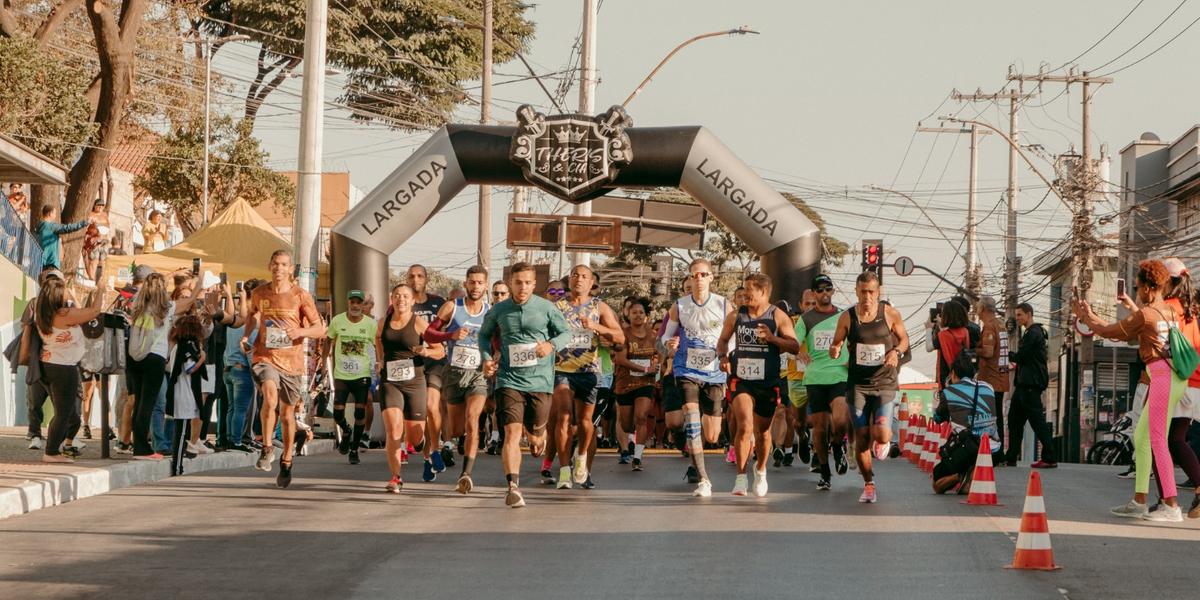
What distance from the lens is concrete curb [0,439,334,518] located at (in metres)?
11.5

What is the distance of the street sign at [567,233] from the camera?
1019 inches

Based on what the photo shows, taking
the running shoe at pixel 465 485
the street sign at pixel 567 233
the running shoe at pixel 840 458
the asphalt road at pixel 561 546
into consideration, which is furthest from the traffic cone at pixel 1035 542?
the street sign at pixel 567 233

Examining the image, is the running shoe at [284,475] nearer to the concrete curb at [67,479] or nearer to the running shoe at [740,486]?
the concrete curb at [67,479]

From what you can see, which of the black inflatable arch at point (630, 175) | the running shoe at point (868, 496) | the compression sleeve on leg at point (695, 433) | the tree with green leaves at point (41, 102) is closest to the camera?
the running shoe at point (868, 496)

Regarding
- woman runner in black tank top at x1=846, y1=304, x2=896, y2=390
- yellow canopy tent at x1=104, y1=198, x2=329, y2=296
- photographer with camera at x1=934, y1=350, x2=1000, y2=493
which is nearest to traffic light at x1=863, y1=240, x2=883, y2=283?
yellow canopy tent at x1=104, y1=198, x2=329, y2=296

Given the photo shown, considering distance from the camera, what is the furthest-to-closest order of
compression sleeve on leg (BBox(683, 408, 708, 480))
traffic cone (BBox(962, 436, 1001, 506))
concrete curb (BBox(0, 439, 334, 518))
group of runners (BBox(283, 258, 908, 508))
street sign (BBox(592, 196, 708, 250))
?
street sign (BBox(592, 196, 708, 250))
compression sleeve on leg (BBox(683, 408, 708, 480))
group of runners (BBox(283, 258, 908, 508))
traffic cone (BBox(962, 436, 1001, 506))
concrete curb (BBox(0, 439, 334, 518))

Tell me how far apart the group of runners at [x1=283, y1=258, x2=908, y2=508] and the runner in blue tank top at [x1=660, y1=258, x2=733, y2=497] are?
12mm

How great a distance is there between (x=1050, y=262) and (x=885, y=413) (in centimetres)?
5090

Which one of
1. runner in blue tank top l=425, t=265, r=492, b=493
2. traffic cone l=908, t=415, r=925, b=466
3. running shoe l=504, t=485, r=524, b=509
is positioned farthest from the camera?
traffic cone l=908, t=415, r=925, b=466

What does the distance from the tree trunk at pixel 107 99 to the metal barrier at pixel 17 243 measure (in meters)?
0.92

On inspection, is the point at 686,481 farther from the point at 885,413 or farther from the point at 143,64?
the point at 143,64

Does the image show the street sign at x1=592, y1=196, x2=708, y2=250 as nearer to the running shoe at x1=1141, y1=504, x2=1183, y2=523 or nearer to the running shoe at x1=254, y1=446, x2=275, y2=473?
the running shoe at x1=254, y1=446, x2=275, y2=473

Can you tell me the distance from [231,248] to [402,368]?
17979 mm

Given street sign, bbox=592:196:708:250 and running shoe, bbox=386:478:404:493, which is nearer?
running shoe, bbox=386:478:404:493
